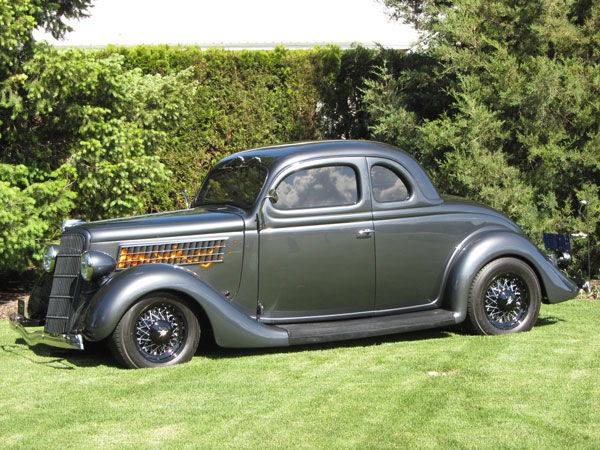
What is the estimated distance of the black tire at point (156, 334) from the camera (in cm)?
527

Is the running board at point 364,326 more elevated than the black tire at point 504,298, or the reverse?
the black tire at point 504,298

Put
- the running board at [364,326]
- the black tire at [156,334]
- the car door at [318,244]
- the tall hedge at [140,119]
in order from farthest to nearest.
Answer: the tall hedge at [140,119] < the car door at [318,244] < the running board at [364,326] < the black tire at [156,334]

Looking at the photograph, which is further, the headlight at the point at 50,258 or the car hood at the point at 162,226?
the headlight at the point at 50,258

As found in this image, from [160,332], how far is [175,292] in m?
0.32

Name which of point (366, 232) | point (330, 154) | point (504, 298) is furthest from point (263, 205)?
point (504, 298)

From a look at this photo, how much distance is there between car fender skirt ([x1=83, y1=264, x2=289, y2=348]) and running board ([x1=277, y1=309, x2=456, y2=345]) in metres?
0.16

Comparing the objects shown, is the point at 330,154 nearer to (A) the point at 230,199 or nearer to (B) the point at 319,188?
(B) the point at 319,188

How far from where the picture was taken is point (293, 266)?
5.82m

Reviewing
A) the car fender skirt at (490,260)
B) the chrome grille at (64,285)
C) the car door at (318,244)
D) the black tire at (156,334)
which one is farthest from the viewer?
the car fender skirt at (490,260)

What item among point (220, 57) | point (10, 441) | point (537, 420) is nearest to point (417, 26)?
point (220, 57)

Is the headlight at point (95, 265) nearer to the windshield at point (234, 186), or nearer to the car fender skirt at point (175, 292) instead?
the car fender skirt at point (175, 292)

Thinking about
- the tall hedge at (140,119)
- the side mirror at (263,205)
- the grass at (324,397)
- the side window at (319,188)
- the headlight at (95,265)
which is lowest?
the grass at (324,397)

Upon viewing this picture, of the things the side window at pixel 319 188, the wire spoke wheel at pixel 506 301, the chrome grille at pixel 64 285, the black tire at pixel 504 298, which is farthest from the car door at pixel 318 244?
the chrome grille at pixel 64 285

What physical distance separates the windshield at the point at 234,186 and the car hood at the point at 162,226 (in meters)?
0.23
